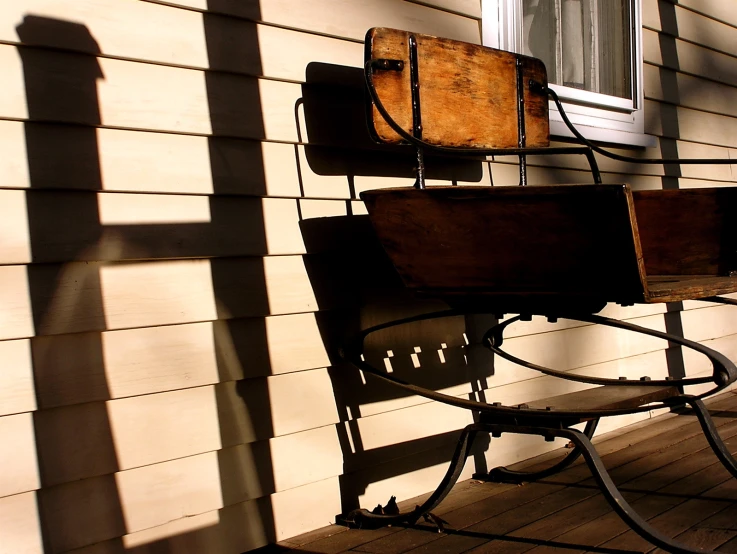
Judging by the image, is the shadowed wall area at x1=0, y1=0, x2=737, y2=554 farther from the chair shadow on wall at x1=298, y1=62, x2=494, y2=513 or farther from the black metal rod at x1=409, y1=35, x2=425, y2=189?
the black metal rod at x1=409, y1=35, x2=425, y2=189

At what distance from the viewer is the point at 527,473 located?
2.56 metres

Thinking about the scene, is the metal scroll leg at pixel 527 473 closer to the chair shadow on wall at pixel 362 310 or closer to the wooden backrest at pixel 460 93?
the chair shadow on wall at pixel 362 310

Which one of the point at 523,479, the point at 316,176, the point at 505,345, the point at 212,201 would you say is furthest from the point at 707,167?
the point at 212,201

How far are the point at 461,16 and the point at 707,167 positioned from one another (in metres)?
1.81

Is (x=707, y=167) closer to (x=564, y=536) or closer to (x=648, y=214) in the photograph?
(x=648, y=214)

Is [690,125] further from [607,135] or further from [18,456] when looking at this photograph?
[18,456]

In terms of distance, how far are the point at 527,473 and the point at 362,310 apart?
69 centimetres

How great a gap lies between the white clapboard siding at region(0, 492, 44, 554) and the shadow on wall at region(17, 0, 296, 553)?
2 cm

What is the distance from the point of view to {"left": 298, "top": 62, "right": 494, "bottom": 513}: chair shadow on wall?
89.7 inches

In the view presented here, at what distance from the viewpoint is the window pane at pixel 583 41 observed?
10.7ft

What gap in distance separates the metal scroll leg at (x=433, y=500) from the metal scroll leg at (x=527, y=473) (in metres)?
0.47

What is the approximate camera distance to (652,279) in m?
2.12

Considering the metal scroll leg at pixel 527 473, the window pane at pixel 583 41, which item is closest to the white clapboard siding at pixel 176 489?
the metal scroll leg at pixel 527 473

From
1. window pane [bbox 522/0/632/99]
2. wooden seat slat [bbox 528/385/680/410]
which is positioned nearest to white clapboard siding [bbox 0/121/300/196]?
wooden seat slat [bbox 528/385/680/410]
